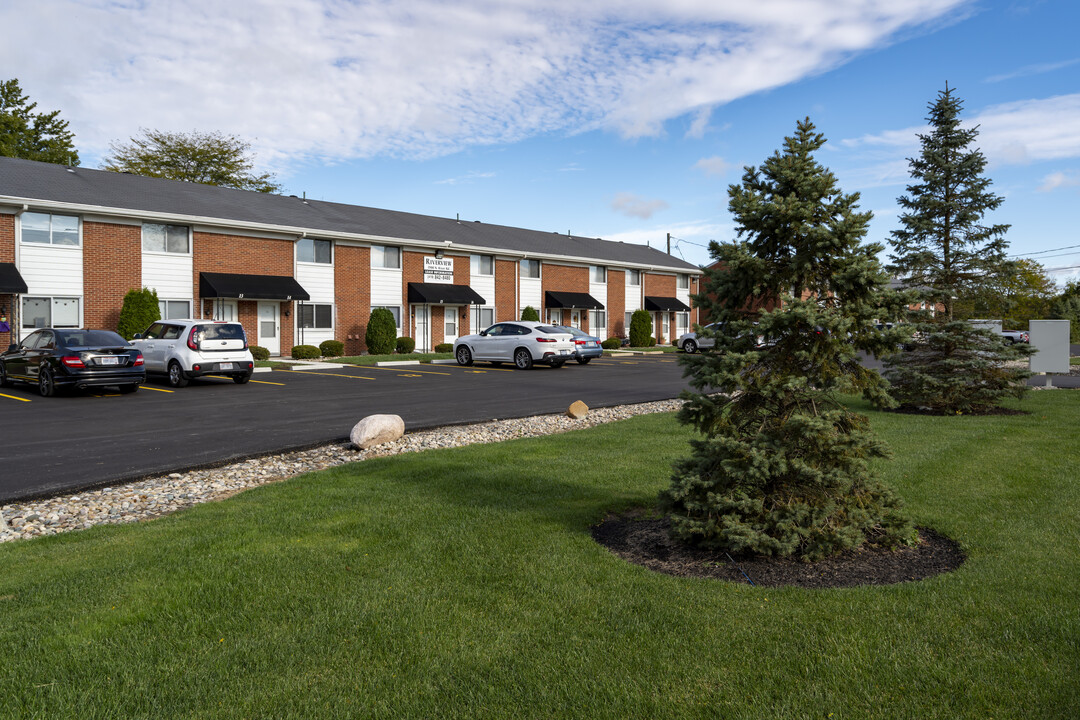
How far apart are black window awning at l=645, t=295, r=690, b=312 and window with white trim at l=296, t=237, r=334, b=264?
2074cm

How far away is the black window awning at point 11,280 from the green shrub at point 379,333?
12.2 m

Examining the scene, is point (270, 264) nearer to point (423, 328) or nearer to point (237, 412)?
point (423, 328)

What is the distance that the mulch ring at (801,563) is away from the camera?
4.43 m

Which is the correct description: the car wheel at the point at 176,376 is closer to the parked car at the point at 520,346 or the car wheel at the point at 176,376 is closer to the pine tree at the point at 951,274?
the parked car at the point at 520,346

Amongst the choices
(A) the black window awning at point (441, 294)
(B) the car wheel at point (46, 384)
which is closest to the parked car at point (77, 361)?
(B) the car wheel at point (46, 384)

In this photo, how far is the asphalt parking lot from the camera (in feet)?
28.2

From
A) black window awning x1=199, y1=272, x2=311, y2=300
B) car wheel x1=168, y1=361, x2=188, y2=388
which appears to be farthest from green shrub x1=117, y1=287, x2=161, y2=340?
car wheel x1=168, y1=361, x2=188, y2=388

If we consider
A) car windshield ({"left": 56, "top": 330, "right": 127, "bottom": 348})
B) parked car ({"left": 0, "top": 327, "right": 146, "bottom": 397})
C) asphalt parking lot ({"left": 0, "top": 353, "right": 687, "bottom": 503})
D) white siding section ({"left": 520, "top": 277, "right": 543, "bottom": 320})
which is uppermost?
white siding section ({"left": 520, "top": 277, "right": 543, "bottom": 320})

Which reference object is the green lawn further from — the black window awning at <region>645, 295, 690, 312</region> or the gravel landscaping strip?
the black window awning at <region>645, 295, 690, 312</region>

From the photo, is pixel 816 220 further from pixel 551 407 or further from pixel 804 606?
pixel 551 407

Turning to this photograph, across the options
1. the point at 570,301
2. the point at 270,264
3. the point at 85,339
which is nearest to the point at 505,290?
the point at 570,301

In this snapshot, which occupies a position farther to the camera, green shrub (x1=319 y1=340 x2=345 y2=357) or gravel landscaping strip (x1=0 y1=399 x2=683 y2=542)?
green shrub (x1=319 y1=340 x2=345 y2=357)

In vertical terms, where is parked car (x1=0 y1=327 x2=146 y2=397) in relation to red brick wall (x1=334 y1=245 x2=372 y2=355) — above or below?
below

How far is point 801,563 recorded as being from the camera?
465cm
